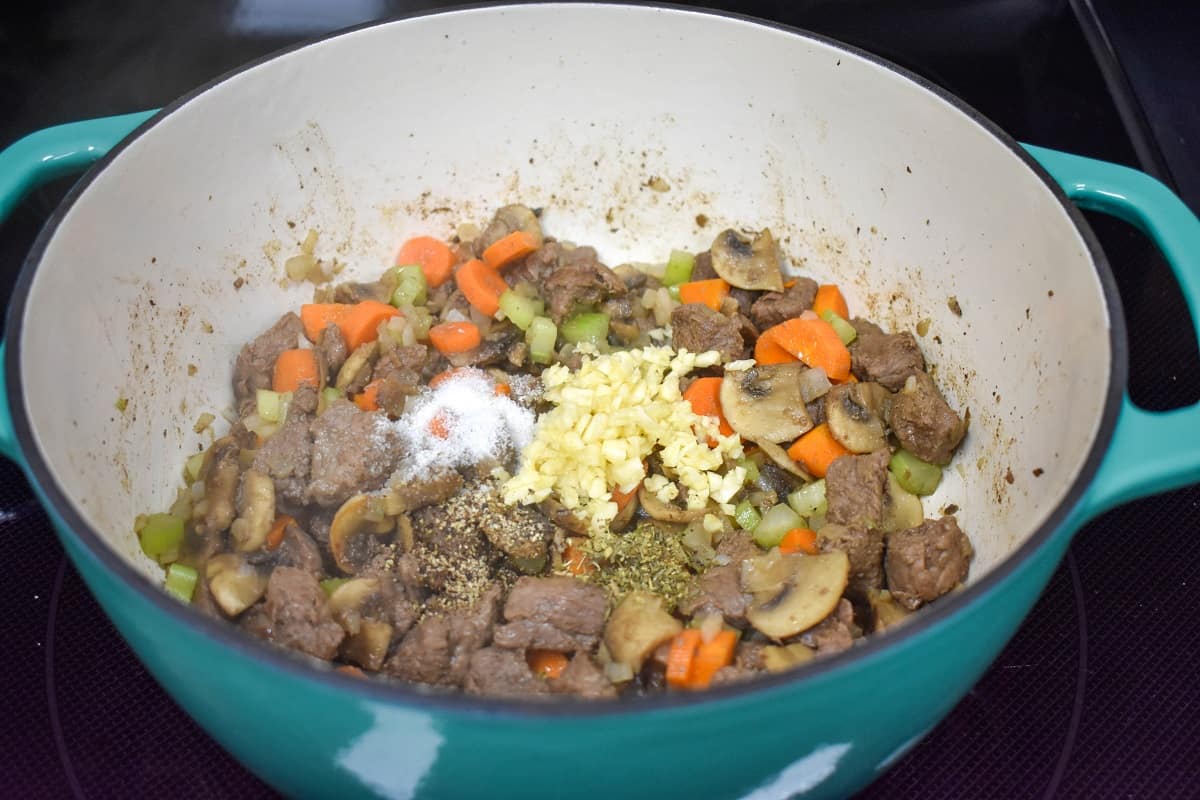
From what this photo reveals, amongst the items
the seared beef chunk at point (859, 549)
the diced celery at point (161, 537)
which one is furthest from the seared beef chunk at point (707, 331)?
the diced celery at point (161, 537)

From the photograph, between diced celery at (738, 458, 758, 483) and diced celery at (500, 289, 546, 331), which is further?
diced celery at (500, 289, 546, 331)

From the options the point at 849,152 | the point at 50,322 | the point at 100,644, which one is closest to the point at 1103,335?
the point at 849,152

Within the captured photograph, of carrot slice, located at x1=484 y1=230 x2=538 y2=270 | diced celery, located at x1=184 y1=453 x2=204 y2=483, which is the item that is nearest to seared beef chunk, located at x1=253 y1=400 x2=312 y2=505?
diced celery, located at x1=184 y1=453 x2=204 y2=483

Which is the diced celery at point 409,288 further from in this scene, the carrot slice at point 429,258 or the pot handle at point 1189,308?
the pot handle at point 1189,308

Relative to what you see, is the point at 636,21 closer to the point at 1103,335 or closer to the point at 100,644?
the point at 1103,335

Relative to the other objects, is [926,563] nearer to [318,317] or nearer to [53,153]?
[318,317]

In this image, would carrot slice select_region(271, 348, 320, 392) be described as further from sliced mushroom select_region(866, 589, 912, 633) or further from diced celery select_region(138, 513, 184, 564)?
sliced mushroom select_region(866, 589, 912, 633)

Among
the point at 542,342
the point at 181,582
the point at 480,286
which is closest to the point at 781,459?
the point at 542,342
